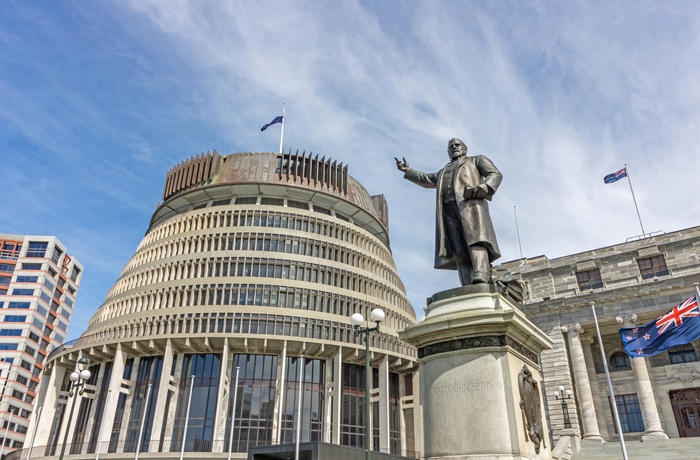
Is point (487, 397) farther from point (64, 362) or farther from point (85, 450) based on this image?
point (64, 362)

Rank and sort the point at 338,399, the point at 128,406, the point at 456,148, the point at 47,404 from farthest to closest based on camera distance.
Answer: the point at 47,404, the point at 128,406, the point at 338,399, the point at 456,148

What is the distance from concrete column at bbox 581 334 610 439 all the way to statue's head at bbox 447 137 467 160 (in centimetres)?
3840

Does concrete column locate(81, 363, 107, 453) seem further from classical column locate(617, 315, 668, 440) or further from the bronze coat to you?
the bronze coat

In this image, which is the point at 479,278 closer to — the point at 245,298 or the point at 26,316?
the point at 245,298

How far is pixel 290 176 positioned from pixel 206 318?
76.1 feet

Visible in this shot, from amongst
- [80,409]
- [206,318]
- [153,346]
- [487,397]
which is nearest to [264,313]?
[206,318]

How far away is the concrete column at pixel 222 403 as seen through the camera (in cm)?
5322

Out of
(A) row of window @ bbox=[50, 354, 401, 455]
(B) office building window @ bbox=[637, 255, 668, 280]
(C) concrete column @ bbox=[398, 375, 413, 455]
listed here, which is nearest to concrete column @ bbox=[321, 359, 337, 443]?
(A) row of window @ bbox=[50, 354, 401, 455]

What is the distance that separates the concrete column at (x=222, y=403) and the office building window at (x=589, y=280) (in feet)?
121

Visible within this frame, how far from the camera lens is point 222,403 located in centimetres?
5503

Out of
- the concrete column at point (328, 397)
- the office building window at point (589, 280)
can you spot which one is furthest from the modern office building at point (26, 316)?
the office building window at point (589, 280)

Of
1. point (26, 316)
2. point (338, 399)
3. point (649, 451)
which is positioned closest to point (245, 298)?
point (338, 399)

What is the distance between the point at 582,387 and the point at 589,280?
32.2 feet

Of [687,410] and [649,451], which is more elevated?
[687,410]
